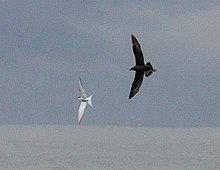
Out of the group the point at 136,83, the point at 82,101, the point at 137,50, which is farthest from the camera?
the point at 82,101

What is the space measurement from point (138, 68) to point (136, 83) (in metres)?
0.30

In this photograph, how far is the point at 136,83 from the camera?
1417 centimetres

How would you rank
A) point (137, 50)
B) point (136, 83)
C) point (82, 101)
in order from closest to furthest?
1. point (137, 50)
2. point (136, 83)
3. point (82, 101)

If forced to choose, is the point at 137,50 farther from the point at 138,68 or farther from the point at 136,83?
the point at 136,83

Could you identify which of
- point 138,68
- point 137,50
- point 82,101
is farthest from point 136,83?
point 82,101

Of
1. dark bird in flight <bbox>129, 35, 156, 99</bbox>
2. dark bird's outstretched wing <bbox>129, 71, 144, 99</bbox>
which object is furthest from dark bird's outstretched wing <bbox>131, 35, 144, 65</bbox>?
dark bird's outstretched wing <bbox>129, 71, 144, 99</bbox>

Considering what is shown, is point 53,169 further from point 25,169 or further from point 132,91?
point 132,91

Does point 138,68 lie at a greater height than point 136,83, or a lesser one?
greater

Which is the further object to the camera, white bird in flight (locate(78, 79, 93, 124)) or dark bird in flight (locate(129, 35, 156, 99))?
white bird in flight (locate(78, 79, 93, 124))

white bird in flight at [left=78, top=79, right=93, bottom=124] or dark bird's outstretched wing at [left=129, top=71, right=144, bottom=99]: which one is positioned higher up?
white bird in flight at [left=78, top=79, right=93, bottom=124]

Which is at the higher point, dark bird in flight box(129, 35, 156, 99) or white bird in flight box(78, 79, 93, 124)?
white bird in flight box(78, 79, 93, 124)

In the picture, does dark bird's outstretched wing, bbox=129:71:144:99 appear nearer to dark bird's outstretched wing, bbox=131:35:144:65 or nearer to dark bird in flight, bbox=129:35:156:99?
dark bird in flight, bbox=129:35:156:99

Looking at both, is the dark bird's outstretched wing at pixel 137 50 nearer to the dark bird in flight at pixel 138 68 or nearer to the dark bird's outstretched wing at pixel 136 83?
the dark bird in flight at pixel 138 68

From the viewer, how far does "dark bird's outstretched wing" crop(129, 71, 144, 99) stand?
45.5ft
